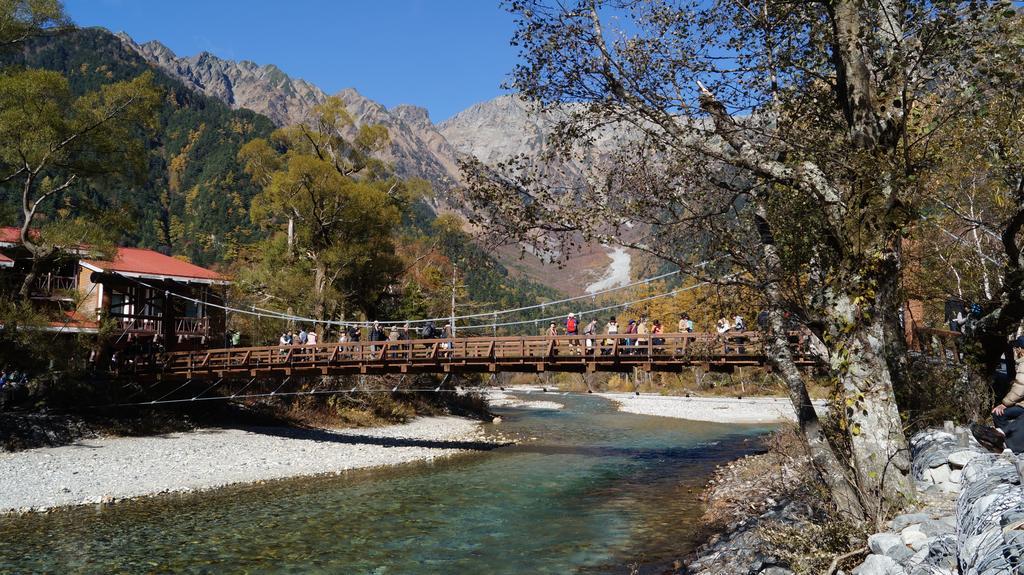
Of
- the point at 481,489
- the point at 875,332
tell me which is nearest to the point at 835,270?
the point at 875,332

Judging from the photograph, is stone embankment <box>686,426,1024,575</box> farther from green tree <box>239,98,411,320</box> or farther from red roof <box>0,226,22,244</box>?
green tree <box>239,98,411,320</box>

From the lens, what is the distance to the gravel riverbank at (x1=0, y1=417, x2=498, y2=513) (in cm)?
1371

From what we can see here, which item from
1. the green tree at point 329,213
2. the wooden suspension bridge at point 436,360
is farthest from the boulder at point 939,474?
the green tree at point 329,213

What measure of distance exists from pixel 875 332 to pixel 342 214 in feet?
78.8

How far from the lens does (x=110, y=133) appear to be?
730 inches

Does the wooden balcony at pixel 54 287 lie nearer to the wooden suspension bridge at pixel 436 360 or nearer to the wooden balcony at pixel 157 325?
the wooden balcony at pixel 157 325

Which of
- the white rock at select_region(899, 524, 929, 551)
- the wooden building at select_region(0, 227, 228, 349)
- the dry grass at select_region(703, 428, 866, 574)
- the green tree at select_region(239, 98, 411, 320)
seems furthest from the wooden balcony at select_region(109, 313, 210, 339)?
the white rock at select_region(899, 524, 929, 551)

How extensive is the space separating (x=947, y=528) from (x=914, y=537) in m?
0.29

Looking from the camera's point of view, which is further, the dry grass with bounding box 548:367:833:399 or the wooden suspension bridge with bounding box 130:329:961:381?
the dry grass with bounding box 548:367:833:399

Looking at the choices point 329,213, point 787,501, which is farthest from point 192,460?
point 787,501

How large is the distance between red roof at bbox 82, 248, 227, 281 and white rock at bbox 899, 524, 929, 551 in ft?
73.5

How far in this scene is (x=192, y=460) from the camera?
56.1 ft

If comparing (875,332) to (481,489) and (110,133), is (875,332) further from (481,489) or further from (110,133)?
(110,133)

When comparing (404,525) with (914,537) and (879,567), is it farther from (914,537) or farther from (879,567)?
(914,537)
